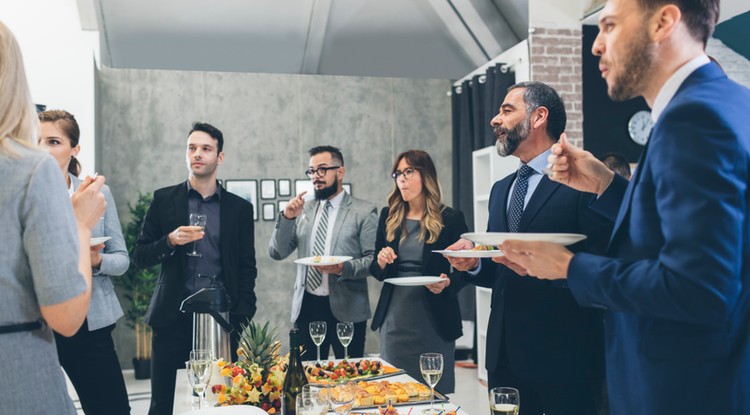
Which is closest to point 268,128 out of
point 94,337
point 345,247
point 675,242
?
point 345,247

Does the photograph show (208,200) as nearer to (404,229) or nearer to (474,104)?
(404,229)

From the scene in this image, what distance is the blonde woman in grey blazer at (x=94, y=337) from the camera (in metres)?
2.71

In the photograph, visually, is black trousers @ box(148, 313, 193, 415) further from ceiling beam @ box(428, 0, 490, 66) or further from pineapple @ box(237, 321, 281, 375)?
ceiling beam @ box(428, 0, 490, 66)

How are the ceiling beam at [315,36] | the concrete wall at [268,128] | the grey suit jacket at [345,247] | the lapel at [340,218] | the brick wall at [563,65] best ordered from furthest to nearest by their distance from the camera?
1. the ceiling beam at [315,36]
2. the concrete wall at [268,128]
3. the brick wall at [563,65]
4. the lapel at [340,218]
5. the grey suit jacket at [345,247]

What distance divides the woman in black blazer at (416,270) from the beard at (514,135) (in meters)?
0.97

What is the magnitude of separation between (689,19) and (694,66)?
0.33ft

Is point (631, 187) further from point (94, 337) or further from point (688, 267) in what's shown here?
point (94, 337)

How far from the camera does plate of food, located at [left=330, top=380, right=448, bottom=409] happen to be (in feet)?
6.84

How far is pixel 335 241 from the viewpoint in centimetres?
392

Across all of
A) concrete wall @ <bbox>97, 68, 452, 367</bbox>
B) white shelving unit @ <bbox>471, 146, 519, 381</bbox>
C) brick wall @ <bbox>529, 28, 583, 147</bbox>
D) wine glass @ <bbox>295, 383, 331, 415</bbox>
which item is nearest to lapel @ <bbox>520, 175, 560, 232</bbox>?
wine glass @ <bbox>295, 383, 331, 415</bbox>

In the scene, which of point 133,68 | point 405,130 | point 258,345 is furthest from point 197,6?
point 258,345

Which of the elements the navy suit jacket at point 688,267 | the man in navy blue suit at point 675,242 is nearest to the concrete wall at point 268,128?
the man in navy blue suit at point 675,242

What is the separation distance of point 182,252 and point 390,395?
155 centimetres

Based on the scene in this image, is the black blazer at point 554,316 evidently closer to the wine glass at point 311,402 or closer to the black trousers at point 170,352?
the wine glass at point 311,402
